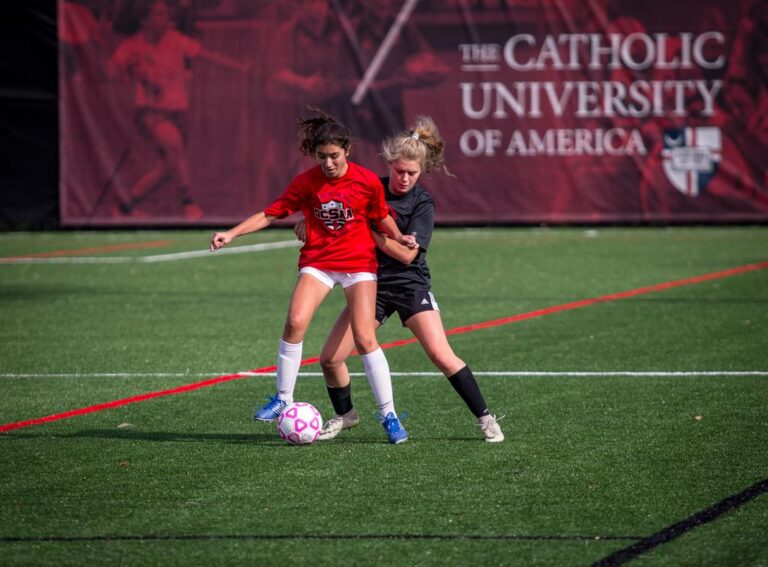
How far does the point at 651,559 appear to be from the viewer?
5.06 meters

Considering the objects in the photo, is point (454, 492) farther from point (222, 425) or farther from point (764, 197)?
point (764, 197)

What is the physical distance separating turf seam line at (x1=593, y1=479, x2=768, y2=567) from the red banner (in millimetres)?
17031

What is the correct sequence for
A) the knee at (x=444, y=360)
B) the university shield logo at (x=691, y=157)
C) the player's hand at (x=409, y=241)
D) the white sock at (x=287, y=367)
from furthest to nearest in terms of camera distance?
the university shield logo at (x=691, y=157) → the white sock at (x=287, y=367) → the knee at (x=444, y=360) → the player's hand at (x=409, y=241)

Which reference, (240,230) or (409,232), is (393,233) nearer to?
(409,232)

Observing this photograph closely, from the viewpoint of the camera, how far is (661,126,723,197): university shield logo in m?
22.8

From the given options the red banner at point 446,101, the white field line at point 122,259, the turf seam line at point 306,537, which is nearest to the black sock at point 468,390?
the turf seam line at point 306,537

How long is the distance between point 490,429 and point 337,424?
34.6 inches

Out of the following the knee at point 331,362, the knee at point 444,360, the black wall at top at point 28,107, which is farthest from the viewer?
the black wall at top at point 28,107

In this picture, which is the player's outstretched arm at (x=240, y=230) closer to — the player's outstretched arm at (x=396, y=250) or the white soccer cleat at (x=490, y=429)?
the player's outstretched arm at (x=396, y=250)

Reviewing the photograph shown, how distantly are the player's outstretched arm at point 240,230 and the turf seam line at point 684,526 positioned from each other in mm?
2796

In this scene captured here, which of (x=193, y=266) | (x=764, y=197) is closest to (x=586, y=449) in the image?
(x=193, y=266)

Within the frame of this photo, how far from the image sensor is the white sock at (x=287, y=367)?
7.41 metres

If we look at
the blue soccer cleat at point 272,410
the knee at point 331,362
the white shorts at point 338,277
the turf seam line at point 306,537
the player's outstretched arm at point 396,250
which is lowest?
the blue soccer cleat at point 272,410

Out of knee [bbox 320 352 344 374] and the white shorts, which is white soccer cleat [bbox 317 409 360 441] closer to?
knee [bbox 320 352 344 374]
